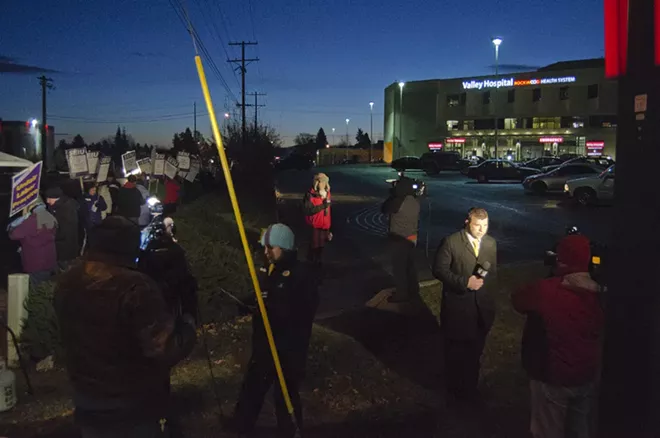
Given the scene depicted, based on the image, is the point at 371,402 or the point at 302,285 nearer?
the point at 302,285

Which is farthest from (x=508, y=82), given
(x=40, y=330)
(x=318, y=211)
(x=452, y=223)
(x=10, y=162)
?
(x=40, y=330)

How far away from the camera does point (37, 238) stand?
8.45 metres

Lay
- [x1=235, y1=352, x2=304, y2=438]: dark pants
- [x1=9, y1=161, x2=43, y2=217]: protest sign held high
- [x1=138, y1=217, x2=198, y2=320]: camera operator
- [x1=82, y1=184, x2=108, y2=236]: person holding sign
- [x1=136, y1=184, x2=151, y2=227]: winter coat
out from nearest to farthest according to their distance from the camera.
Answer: [x1=235, y1=352, x2=304, y2=438]: dark pants, [x1=138, y1=217, x2=198, y2=320]: camera operator, [x1=9, y1=161, x2=43, y2=217]: protest sign held high, [x1=136, y1=184, x2=151, y2=227]: winter coat, [x1=82, y1=184, x2=108, y2=236]: person holding sign

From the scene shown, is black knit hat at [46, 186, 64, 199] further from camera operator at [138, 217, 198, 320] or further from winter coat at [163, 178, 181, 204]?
winter coat at [163, 178, 181, 204]

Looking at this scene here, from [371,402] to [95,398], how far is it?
9.33 ft

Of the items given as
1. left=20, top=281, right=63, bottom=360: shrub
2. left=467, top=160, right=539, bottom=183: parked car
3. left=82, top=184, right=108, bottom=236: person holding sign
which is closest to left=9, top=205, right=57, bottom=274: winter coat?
left=20, top=281, right=63, bottom=360: shrub

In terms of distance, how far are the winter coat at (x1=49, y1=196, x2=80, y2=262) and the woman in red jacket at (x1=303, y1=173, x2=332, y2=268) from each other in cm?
335

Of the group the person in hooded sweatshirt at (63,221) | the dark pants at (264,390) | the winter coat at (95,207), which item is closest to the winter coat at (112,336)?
the dark pants at (264,390)

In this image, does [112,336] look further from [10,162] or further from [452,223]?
[452,223]

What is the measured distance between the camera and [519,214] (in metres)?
21.5

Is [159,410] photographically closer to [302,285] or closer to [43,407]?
[302,285]

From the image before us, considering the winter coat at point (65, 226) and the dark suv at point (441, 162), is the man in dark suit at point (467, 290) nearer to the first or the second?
the winter coat at point (65, 226)

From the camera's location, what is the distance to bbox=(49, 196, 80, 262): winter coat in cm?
909

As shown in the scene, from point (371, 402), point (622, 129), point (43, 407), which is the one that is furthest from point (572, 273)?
point (43, 407)
